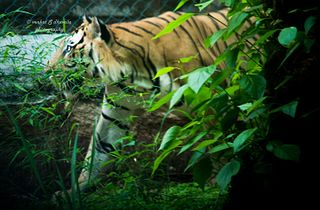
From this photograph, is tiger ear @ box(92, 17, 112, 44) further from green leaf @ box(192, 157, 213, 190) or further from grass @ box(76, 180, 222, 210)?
green leaf @ box(192, 157, 213, 190)

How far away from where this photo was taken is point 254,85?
1.83m

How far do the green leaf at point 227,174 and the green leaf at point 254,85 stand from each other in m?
0.25

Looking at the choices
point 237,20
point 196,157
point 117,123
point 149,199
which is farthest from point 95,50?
point 237,20

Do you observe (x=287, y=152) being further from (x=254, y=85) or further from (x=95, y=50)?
(x=95, y=50)

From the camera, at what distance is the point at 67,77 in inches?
105

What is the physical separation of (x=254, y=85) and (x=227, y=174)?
0.32 meters

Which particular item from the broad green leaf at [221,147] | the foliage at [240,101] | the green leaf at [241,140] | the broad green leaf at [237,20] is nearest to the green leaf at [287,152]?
the foliage at [240,101]

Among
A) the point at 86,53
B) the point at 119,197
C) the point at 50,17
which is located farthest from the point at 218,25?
the point at 119,197

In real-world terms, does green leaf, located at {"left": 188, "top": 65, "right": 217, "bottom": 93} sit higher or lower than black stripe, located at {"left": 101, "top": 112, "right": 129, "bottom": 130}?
higher

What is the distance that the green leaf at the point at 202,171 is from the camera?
80.6 inches

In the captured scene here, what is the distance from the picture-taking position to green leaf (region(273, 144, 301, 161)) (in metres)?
1.79

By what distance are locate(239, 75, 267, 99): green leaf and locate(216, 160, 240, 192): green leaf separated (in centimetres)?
25

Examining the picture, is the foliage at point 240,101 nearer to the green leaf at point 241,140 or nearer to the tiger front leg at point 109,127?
the green leaf at point 241,140

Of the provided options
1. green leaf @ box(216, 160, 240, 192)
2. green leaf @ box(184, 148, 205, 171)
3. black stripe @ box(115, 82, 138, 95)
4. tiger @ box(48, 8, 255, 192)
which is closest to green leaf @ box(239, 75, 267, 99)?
green leaf @ box(216, 160, 240, 192)
